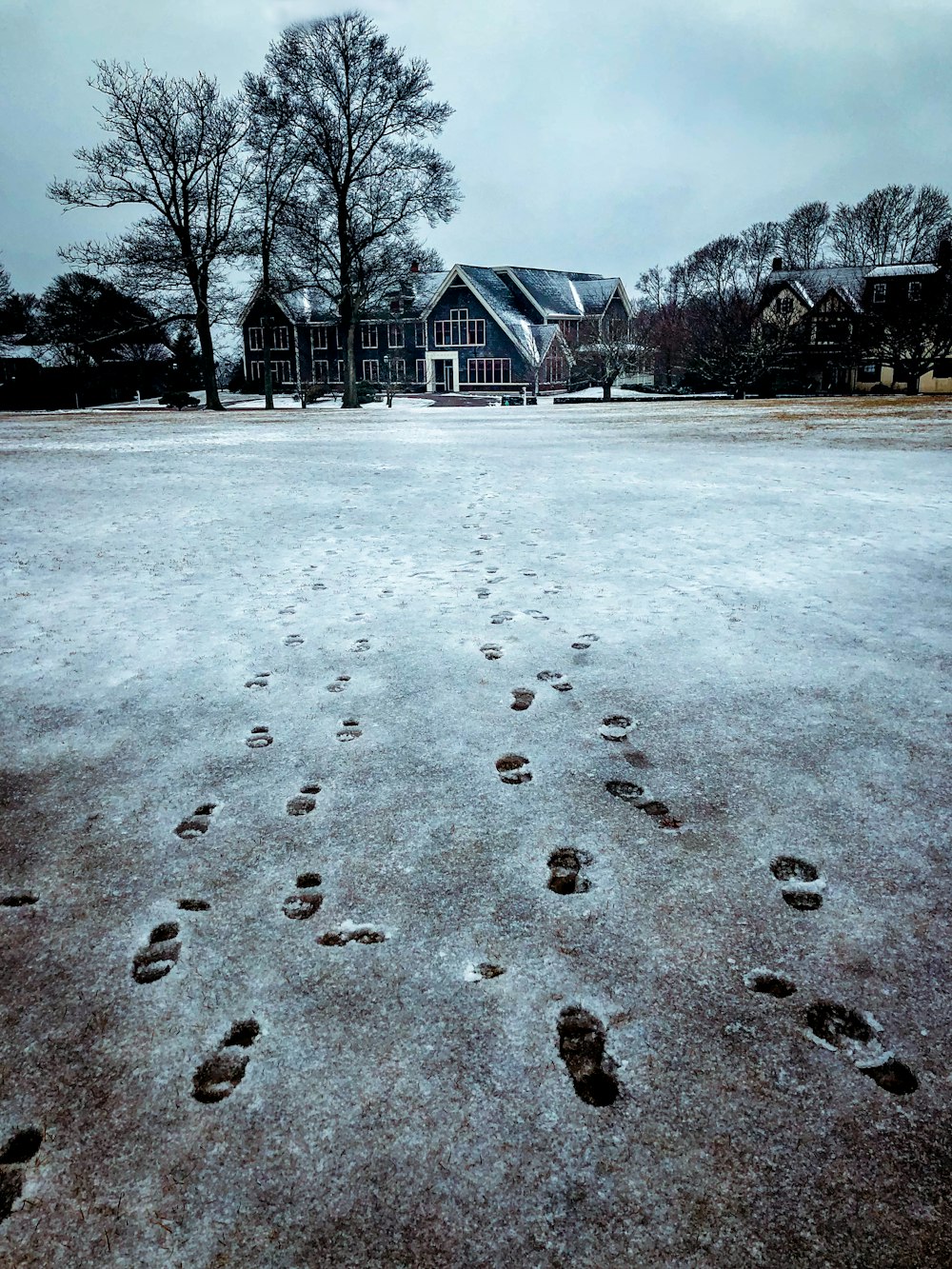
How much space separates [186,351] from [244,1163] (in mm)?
60144

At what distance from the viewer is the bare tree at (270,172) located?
32.3 metres

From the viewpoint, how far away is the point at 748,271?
63594 mm

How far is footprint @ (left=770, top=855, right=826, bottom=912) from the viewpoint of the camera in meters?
2.29

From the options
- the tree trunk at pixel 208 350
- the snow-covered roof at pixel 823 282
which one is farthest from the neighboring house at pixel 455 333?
the tree trunk at pixel 208 350

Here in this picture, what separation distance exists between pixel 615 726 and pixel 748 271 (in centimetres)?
6975

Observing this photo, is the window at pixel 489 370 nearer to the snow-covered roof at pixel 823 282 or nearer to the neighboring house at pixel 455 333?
the neighboring house at pixel 455 333

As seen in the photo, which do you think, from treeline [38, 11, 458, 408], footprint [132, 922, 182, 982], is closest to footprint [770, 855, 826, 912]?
footprint [132, 922, 182, 982]

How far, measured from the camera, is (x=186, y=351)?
55.0 metres

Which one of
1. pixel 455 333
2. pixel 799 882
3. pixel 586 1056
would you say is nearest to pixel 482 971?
pixel 586 1056

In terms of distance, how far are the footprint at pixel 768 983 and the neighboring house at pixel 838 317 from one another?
4494cm

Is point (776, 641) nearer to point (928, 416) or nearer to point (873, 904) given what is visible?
point (873, 904)

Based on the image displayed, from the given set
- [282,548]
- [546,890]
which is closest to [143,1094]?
[546,890]

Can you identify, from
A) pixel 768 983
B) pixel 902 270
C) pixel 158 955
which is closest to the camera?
pixel 768 983

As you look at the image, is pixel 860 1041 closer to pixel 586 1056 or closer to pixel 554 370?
pixel 586 1056
